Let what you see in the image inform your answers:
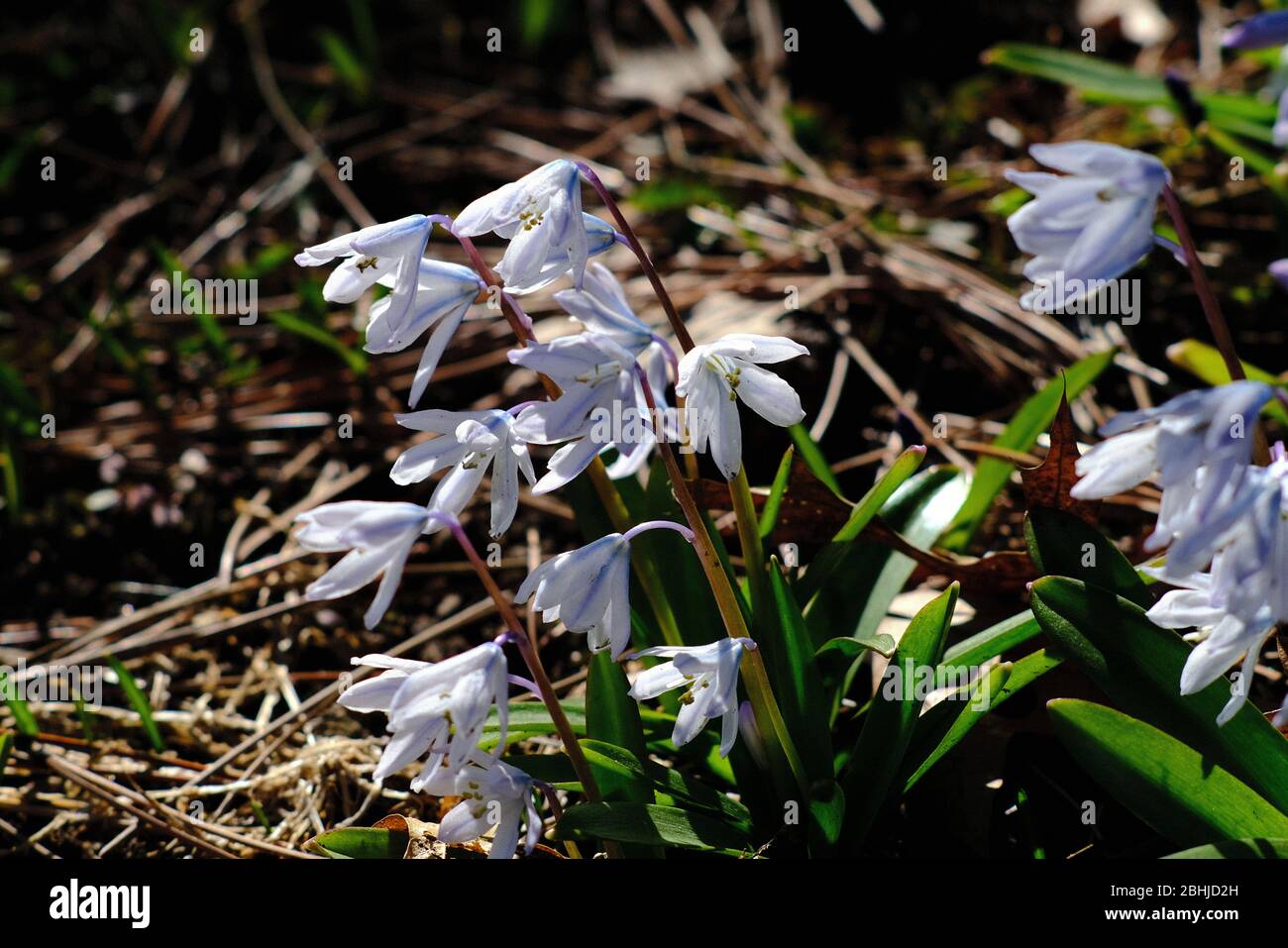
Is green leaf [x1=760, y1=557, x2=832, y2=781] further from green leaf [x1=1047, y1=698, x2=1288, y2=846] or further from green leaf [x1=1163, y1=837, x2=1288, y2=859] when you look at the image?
green leaf [x1=1163, y1=837, x2=1288, y2=859]

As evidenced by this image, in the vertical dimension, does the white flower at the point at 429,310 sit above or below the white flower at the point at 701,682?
above

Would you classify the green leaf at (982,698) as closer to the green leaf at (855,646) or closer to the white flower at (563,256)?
the green leaf at (855,646)

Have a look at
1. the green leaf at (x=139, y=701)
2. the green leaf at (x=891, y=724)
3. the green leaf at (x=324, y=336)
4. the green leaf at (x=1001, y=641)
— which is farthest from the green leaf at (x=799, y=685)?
the green leaf at (x=324, y=336)

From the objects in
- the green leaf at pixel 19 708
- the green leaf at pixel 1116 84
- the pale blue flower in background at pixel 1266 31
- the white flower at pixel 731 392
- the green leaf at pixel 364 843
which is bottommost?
the green leaf at pixel 364 843

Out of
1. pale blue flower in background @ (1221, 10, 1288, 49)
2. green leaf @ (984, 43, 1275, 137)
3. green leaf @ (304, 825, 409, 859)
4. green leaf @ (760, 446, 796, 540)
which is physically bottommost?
green leaf @ (304, 825, 409, 859)

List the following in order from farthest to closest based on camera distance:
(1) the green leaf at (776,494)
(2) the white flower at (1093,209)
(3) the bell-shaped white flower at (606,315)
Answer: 1. (1) the green leaf at (776,494)
2. (3) the bell-shaped white flower at (606,315)
3. (2) the white flower at (1093,209)

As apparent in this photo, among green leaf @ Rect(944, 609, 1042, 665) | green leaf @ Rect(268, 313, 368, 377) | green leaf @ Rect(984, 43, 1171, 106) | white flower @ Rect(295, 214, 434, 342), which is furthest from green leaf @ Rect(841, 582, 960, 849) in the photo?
green leaf @ Rect(984, 43, 1171, 106)

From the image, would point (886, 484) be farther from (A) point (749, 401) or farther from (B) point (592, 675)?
(B) point (592, 675)

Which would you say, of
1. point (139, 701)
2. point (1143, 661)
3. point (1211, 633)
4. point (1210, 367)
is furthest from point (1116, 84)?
point (139, 701)

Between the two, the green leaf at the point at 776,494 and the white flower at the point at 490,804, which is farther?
the green leaf at the point at 776,494
